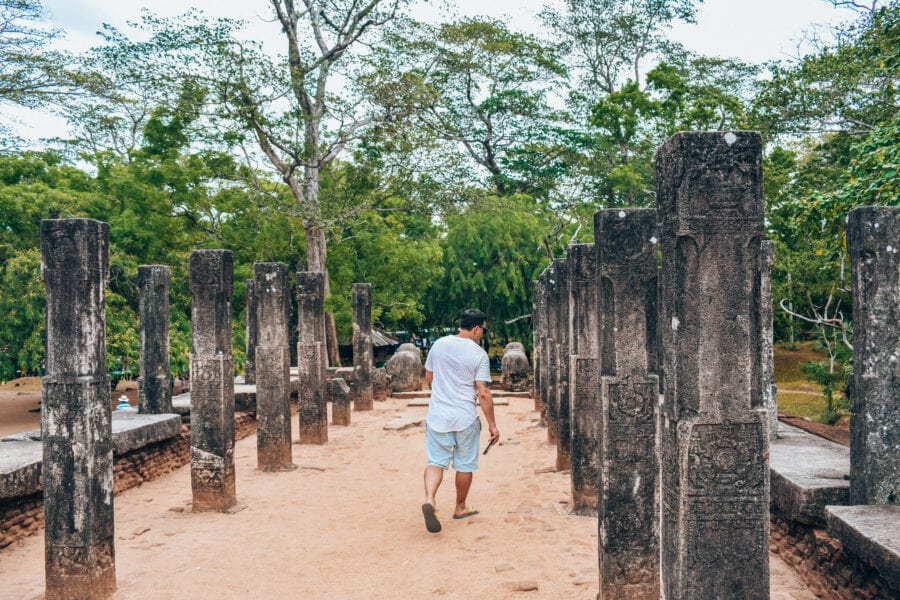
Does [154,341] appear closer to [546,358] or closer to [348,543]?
[348,543]

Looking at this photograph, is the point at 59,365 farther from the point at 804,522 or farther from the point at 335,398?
the point at 335,398

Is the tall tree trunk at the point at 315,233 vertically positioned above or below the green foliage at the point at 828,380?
above

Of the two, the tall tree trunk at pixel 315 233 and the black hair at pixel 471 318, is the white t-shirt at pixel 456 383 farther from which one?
the tall tree trunk at pixel 315 233

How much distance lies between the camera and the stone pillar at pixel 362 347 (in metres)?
18.5

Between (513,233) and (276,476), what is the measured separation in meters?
17.2

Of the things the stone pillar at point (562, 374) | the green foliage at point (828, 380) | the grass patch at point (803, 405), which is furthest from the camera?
the grass patch at point (803, 405)

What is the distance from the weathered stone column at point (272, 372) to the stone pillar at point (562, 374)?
3600mm

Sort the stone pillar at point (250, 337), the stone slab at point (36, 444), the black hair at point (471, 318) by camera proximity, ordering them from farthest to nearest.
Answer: the stone pillar at point (250, 337), the black hair at point (471, 318), the stone slab at point (36, 444)

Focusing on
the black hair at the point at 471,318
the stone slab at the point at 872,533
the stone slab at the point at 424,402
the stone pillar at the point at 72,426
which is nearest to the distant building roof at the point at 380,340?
the stone slab at the point at 424,402

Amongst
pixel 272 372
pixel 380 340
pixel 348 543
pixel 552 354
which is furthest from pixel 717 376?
pixel 380 340

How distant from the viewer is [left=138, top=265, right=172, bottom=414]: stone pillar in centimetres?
1177

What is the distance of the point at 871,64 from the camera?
42.2 feet

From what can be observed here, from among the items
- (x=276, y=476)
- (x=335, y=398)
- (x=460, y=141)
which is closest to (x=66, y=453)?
(x=276, y=476)

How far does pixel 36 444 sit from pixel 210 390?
2.14m
